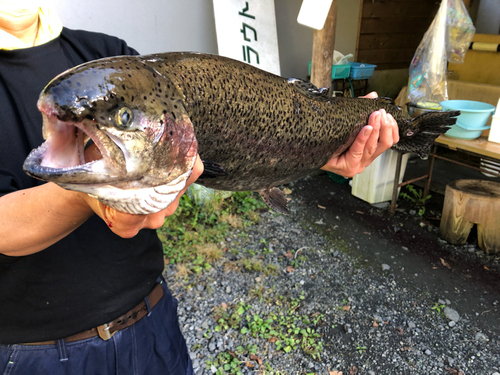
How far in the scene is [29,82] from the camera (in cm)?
156

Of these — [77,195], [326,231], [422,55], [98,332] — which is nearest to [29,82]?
[77,195]

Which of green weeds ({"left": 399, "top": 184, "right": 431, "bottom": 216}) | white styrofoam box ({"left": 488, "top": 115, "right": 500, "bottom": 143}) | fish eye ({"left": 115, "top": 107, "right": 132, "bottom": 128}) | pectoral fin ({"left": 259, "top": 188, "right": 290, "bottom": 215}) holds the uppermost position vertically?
fish eye ({"left": 115, "top": 107, "right": 132, "bottom": 128})

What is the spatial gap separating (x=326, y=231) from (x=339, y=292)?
1.29 meters

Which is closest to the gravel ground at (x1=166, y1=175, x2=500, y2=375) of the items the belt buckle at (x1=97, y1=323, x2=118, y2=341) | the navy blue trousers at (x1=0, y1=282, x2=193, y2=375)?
the navy blue trousers at (x1=0, y1=282, x2=193, y2=375)

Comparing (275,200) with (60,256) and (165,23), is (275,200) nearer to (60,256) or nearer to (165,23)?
(60,256)

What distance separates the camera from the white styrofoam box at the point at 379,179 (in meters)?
5.72

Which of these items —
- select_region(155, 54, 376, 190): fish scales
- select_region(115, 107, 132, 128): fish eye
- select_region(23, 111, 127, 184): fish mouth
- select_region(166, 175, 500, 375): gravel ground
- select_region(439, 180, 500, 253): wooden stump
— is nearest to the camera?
select_region(23, 111, 127, 184): fish mouth

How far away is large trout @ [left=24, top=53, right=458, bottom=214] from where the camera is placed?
1.03 meters

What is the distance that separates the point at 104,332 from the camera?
1778 millimetres

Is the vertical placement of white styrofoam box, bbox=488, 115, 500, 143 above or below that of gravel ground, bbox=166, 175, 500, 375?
above

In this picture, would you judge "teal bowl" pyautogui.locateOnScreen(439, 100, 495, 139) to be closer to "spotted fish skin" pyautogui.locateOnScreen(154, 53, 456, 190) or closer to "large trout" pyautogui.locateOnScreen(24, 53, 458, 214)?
"large trout" pyautogui.locateOnScreen(24, 53, 458, 214)

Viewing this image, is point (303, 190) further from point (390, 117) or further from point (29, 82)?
point (29, 82)

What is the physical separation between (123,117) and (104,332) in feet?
3.97

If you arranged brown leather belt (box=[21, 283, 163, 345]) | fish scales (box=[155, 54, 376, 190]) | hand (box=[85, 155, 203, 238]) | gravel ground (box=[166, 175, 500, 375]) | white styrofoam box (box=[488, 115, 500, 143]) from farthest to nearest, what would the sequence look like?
white styrofoam box (box=[488, 115, 500, 143]) < gravel ground (box=[166, 175, 500, 375]) < brown leather belt (box=[21, 283, 163, 345]) < fish scales (box=[155, 54, 376, 190]) < hand (box=[85, 155, 203, 238])
